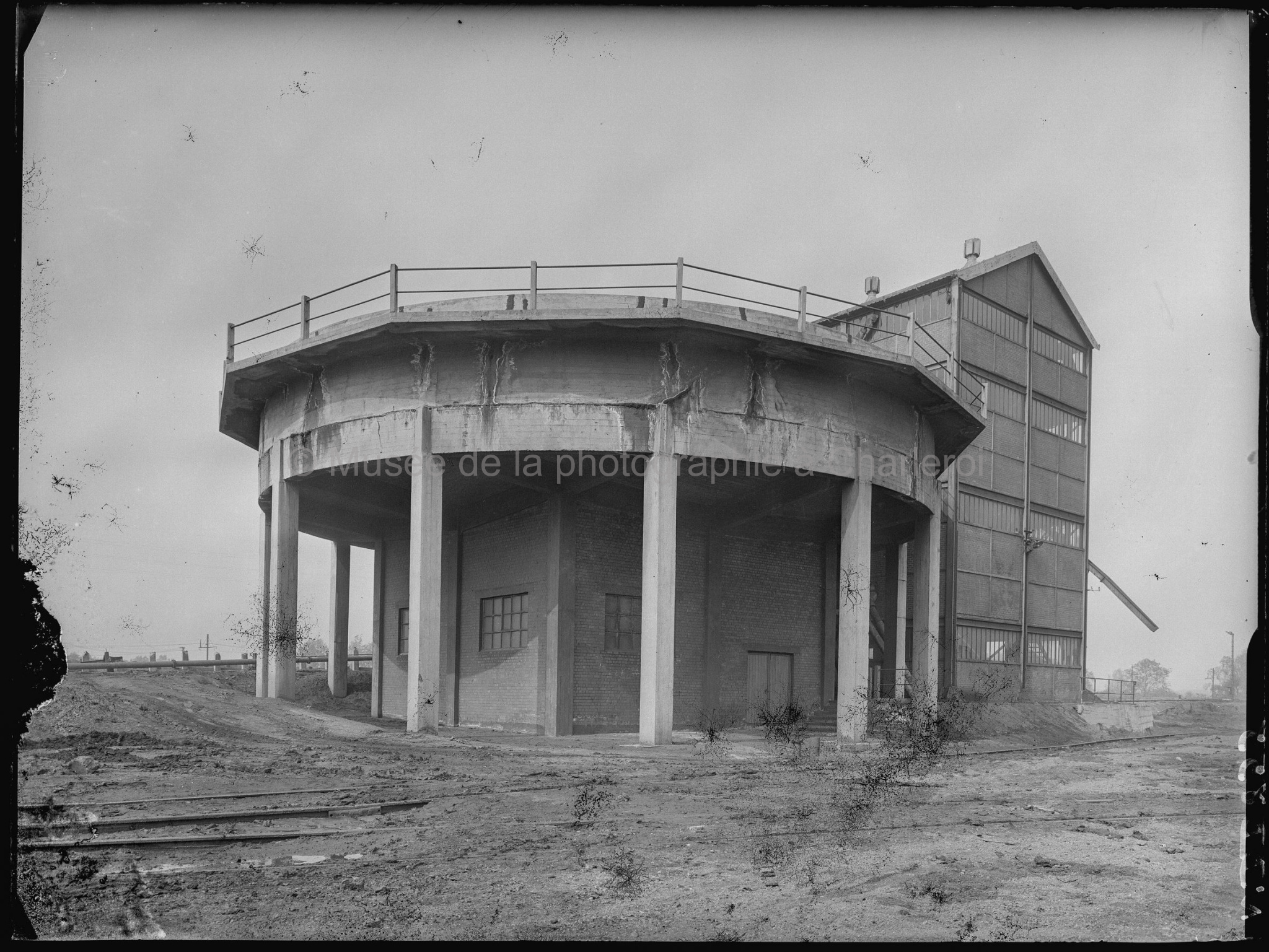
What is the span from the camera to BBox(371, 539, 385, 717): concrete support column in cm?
2281

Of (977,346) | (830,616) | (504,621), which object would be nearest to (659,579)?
(504,621)

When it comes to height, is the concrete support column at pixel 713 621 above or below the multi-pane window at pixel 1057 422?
below

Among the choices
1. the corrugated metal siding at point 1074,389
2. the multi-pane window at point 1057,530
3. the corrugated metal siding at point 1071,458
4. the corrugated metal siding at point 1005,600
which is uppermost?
the corrugated metal siding at point 1074,389

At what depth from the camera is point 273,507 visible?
A: 57.0 ft

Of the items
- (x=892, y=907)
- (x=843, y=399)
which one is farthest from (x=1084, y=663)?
(x=892, y=907)

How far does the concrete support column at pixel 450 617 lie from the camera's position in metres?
19.3

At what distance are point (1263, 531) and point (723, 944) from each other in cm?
302

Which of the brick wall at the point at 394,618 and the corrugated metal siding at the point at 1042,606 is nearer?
the brick wall at the point at 394,618

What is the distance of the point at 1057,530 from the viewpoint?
30.2 metres

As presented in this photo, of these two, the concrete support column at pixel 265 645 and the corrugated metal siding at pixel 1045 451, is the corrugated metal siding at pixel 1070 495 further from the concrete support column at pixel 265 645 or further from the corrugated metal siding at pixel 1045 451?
the concrete support column at pixel 265 645

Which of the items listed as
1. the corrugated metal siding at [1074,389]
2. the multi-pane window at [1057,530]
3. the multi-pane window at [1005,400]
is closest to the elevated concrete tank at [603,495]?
the multi-pane window at [1005,400]

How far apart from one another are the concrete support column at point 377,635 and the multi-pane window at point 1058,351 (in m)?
19.1

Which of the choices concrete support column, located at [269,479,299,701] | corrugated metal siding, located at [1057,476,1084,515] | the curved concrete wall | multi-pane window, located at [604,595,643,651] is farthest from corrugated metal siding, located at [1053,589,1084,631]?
concrete support column, located at [269,479,299,701]

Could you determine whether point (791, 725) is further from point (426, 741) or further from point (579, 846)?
point (579, 846)
